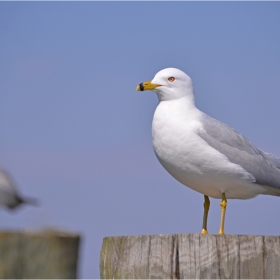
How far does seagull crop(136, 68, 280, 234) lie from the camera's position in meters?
7.29

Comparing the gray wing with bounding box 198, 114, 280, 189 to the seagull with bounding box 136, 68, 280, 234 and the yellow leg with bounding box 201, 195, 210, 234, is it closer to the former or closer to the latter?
the seagull with bounding box 136, 68, 280, 234

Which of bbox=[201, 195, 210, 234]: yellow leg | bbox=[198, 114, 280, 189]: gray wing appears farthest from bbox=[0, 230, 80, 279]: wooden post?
bbox=[201, 195, 210, 234]: yellow leg

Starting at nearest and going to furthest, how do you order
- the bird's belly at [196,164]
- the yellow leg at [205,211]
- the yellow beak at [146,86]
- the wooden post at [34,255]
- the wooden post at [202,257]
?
the wooden post at [34,255]
the wooden post at [202,257]
the bird's belly at [196,164]
the yellow leg at [205,211]
the yellow beak at [146,86]

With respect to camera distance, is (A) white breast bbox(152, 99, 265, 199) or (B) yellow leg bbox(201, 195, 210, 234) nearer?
(A) white breast bbox(152, 99, 265, 199)

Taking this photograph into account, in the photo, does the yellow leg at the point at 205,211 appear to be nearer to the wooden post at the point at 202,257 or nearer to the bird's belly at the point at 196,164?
the bird's belly at the point at 196,164

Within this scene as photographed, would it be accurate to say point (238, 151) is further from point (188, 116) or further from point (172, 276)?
point (172, 276)

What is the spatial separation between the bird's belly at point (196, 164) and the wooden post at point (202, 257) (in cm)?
189

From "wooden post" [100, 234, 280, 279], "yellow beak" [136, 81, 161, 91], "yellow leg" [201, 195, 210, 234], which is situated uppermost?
"yellow beak" [136, 81, 161, 91]

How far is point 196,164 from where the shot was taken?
727 centimetres

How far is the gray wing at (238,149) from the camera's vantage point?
7586mm

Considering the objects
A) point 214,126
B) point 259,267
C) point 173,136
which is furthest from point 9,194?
point 259,267

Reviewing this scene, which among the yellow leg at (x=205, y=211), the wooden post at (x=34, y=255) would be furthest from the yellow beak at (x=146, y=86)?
the wooden post at (x=34, y=255)

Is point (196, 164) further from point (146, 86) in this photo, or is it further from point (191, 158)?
point (146, 86)

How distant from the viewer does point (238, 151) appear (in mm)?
7844
